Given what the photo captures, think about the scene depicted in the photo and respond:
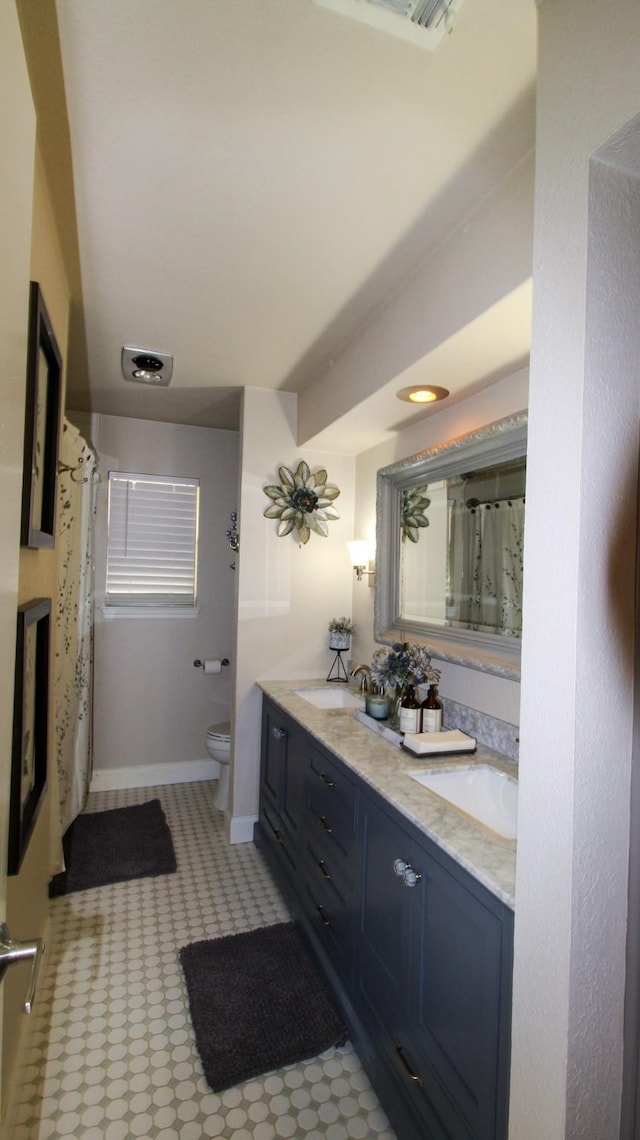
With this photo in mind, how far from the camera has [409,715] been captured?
188 centimetres

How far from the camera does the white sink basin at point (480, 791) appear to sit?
1.55m

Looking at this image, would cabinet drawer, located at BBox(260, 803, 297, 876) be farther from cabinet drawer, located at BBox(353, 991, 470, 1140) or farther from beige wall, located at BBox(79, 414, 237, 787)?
beige wall, located at BBox(79, 414, 237, 787)

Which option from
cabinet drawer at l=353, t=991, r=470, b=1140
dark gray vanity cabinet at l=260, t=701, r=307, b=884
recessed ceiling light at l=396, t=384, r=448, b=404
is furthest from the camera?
dark gray vanity cabinet at l=260, t=701, r=307, b=884

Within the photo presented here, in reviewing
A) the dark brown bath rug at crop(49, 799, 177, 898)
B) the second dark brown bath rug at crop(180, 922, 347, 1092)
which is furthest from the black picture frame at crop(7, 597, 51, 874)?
the dark brown bath rug at crop(49, 799, 177, 898)

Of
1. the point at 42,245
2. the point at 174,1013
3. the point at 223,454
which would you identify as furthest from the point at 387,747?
the point at 223,454

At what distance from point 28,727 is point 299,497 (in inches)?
70.5

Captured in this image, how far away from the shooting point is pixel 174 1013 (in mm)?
1733

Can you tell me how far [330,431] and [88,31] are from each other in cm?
163

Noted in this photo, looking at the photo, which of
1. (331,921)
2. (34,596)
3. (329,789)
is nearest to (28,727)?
(34,596)

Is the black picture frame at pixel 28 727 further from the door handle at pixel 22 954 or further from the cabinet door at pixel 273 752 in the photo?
the cabinet door at pixel 273 752

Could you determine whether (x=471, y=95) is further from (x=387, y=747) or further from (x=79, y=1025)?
(x=79, y=1025)

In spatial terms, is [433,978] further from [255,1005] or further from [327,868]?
[255,1005]

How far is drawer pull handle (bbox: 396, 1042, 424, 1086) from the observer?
1239 millimetres

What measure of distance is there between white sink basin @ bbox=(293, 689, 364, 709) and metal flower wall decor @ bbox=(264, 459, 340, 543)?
0.78m
